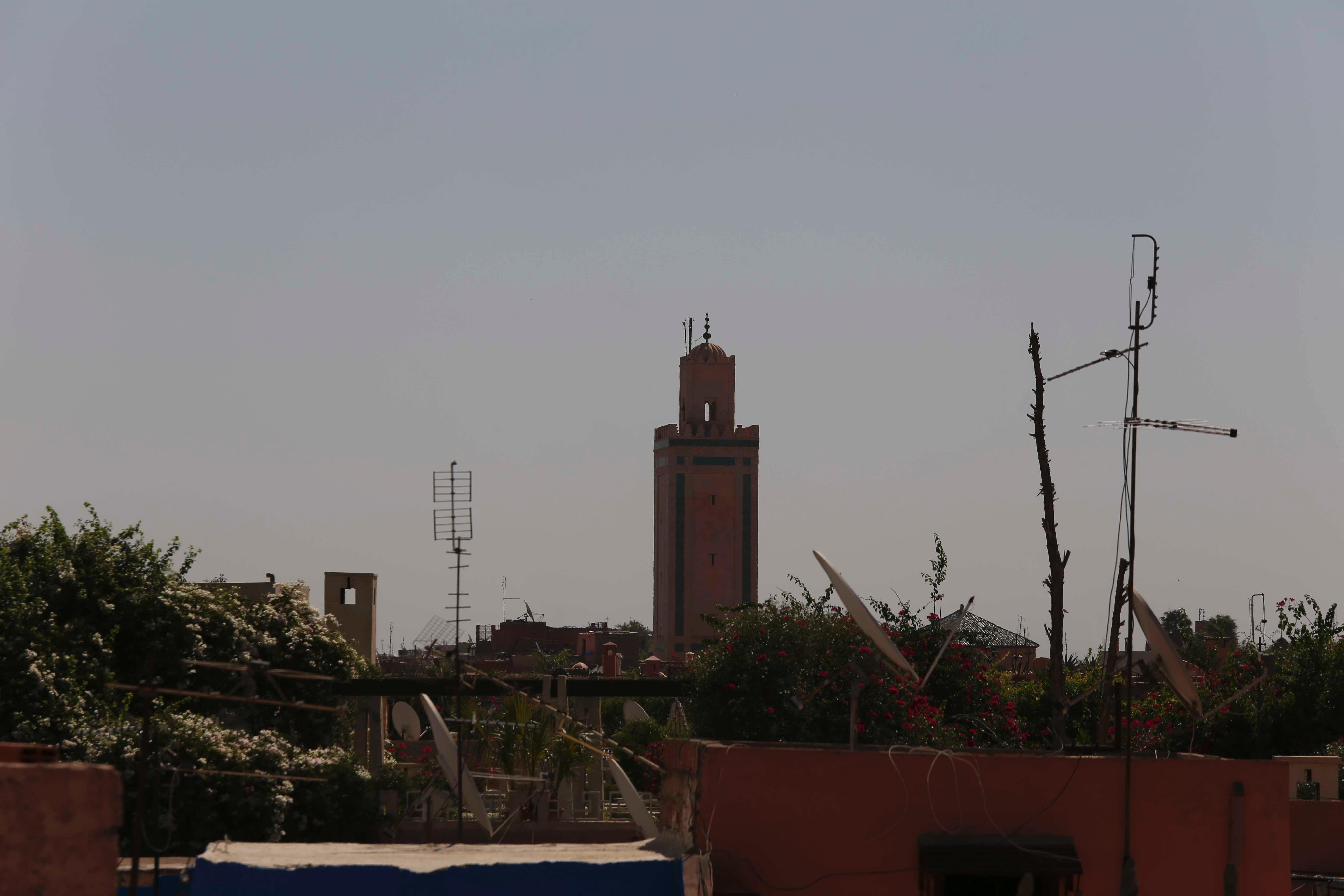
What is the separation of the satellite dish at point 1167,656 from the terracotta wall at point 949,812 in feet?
4.73

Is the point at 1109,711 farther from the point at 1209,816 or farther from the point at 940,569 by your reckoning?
the point at 1209,816

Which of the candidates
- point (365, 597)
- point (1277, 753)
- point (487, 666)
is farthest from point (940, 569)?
point (487, 666)

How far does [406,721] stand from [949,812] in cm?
1371

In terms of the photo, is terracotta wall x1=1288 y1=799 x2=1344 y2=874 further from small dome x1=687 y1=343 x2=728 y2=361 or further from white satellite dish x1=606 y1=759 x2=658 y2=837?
small dome x1=687 y1=343 x2=728 y2=361

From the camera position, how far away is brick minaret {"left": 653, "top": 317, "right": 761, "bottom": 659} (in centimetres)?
7662

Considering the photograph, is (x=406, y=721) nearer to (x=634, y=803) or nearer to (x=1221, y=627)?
(x=634, y=803)

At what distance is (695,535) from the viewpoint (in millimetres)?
77312

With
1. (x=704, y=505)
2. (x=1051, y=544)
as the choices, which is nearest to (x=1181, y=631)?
(x=704, y=505)

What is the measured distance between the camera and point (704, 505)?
77.2 metres

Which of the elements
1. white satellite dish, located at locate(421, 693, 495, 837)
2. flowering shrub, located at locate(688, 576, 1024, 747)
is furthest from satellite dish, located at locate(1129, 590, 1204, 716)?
flowering shrub, located at locate(688, 576, 1024, 747)

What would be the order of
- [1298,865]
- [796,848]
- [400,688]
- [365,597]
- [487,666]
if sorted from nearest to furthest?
[796,848], [1298,865], [400,688], [365,597], [487,666]

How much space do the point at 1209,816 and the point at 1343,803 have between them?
32.0ft

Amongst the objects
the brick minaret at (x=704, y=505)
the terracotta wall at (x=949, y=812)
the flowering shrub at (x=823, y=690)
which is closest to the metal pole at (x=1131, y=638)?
the terracotta wall at (x=949, y=812)

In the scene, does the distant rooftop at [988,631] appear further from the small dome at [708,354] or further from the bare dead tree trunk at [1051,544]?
the small dome at [708,354]
